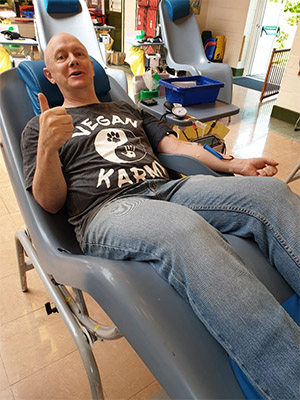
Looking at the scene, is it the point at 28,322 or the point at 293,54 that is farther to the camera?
the point at 293,54

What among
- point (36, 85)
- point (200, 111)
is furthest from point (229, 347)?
point (200, 111)

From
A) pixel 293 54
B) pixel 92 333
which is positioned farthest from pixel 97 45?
pixel 92 333

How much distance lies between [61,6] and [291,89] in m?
2.75

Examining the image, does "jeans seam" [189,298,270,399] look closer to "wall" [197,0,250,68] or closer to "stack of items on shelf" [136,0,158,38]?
"stack of items on shelf" [136,0,158,38]

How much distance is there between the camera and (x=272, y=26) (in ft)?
18.9

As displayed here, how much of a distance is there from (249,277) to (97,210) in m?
0.51

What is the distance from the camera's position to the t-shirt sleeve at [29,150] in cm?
107

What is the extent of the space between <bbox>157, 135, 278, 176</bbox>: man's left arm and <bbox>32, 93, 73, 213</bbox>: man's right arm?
1.84 feet

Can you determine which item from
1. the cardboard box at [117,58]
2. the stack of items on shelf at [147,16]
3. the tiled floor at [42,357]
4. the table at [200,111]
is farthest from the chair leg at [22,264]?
the cardboard box at [117,58]

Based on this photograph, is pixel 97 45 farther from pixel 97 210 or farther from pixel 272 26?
pixel 272 26

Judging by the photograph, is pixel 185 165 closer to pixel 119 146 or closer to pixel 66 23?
pixel 119 146

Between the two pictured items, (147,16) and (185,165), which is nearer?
A: (185,165)

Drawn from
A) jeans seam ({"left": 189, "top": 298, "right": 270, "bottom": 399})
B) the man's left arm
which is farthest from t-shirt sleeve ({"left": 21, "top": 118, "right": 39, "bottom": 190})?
jeans seam ({"left": 189, "top": 298, "right": 270, "bottom": 399})

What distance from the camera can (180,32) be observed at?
373 cm
